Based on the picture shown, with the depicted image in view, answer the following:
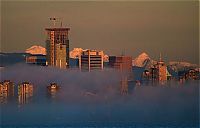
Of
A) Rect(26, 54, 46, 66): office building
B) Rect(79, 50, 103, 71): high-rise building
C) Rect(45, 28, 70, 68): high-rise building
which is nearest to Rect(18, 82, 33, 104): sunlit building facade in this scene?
Rect(26, 54, 46, 66): office building

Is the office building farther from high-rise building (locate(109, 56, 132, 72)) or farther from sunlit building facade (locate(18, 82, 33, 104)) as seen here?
high-rise building (locate(109, 56, 132, 72))

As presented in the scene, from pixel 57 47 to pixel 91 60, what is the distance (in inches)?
21.2

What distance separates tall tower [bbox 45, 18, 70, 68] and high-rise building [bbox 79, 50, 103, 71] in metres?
0.23

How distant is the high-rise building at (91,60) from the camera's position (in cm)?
646

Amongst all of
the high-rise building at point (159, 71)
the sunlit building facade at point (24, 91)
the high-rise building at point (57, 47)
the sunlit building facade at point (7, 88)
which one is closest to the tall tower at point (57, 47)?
the high-rise building at point (57, 47)

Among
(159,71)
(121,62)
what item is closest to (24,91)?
(121,62)

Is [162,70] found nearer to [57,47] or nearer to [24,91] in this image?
[57,47]

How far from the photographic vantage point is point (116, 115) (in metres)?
6.60

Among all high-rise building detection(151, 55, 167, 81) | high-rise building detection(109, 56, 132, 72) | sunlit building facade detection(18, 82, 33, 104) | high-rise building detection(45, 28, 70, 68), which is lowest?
sunlit building facade detection(18, 82, 33, 104)

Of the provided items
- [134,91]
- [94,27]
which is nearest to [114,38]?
[94,27]

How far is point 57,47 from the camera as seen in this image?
6.41 m

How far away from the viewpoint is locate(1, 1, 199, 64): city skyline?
254 inches

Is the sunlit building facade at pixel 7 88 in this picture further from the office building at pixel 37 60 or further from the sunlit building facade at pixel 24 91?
the office building at pixel 37 60

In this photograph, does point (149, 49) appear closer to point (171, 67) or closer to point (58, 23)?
point (171, 67)
